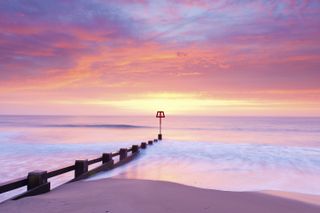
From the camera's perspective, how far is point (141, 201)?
6301 mm

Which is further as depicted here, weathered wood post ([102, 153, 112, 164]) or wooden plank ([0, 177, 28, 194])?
weathered wood post ([102, 153, 112, 164])

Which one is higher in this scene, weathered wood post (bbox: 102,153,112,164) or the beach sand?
weathered wood post (bbox: 102,153,112,164)

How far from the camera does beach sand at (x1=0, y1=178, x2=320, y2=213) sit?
18.0ft

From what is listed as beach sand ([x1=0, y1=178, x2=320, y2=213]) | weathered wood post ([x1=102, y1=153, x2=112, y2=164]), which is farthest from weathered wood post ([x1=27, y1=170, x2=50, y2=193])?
weathered wood post ([x1=102, y1=153, x2=112, y2=164])

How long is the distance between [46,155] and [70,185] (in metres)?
14.1

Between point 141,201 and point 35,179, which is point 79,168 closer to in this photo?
point 35,179

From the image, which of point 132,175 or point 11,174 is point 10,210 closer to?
point 132,175

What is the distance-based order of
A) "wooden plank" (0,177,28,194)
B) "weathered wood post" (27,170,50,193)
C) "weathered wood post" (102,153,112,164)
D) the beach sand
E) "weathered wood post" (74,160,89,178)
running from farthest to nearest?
"weathered wood post" (102,153,112,164) → "weathered wood post" (74,160,89,178) → "weathered wood post" (27,170,50,193) → the beach sand → "wooden plank" (0,177,28,194)

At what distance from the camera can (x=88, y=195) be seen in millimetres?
6613

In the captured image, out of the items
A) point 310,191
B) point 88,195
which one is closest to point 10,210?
point 88,195

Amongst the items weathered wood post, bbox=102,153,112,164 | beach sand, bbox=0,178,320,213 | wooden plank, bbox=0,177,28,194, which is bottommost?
beach sand, bbox=0,178,320,213

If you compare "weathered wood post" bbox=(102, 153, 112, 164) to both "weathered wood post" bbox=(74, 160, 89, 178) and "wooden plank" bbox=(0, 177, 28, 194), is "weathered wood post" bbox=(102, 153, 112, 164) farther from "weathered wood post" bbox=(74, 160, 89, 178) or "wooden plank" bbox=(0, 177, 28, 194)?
"wooden plank" bbox=(0, 177, 28, 194)

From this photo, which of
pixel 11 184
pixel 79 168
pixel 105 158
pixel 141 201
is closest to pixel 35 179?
pixel 11 184

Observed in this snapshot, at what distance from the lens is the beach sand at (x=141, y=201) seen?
18.0 ft
